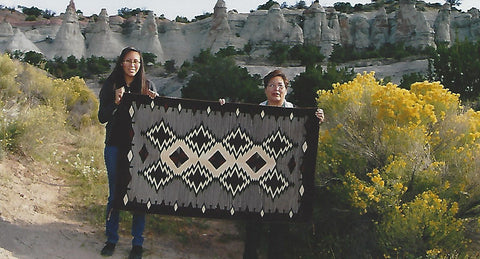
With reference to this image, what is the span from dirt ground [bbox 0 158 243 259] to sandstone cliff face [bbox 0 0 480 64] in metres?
33.3

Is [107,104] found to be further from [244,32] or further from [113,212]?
[244,32]

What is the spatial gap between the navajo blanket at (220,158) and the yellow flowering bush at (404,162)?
718 millimetres

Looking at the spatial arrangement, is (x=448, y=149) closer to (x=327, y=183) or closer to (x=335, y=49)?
(x=327, y=183)

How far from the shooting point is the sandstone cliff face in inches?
1559

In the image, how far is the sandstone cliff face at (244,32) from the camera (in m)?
39.6

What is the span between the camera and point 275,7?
41562 millimetres

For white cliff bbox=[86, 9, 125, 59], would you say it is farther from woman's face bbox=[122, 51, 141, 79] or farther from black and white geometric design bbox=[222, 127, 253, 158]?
black and white geometric design bbox=[222, 127, 253, 158]

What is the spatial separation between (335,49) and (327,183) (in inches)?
1397

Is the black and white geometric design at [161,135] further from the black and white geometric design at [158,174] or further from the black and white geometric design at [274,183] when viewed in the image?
the black and white geometric design at [274,183]

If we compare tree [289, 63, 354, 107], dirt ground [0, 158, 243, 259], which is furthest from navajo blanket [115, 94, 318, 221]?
tree [289, 63, 354, 107]

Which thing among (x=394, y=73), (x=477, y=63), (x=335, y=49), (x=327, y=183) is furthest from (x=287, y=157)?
(x=335, y=49)

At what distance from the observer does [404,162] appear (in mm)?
4230

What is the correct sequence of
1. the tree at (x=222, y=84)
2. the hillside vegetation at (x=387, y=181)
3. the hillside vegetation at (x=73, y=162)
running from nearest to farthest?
the hillside vegetation at (x=387, y=181), the hillside vegetation at (x=73, y=162), the tree at (x=222, y=84)

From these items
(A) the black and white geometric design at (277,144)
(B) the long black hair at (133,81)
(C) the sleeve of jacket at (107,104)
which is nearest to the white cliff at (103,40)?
(B) the long black hair at (133,81)
